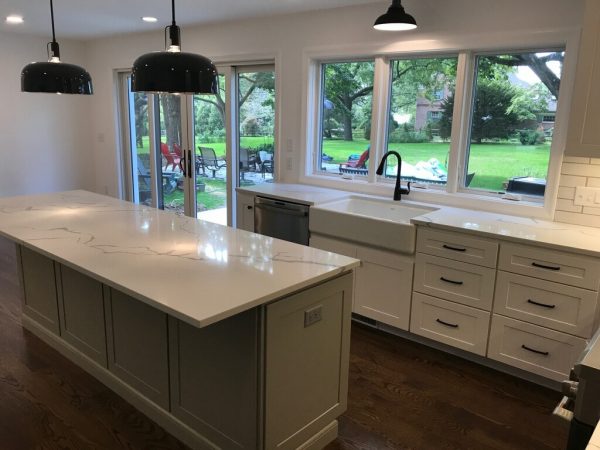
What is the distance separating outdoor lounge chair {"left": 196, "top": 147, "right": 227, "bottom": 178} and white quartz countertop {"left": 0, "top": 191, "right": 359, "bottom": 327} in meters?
2.24

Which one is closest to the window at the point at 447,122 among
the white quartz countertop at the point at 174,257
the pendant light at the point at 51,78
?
the white quartz countertop at the point at 174,257

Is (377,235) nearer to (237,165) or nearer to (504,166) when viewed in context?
(504,166)

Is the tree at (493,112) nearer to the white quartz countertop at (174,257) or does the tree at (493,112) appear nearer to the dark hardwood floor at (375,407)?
the dark hardwood floor at (375,407)

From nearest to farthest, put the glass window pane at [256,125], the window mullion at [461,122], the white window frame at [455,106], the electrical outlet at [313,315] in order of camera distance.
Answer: the electrical outlet at [313,315] < the white window frame at [455,106] < the window mullion at [461,122] < the glass window pane at [256,125]

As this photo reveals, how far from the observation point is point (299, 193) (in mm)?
4016

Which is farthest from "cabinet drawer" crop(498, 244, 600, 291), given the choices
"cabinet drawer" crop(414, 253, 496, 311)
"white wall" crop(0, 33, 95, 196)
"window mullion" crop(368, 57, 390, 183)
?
"white wall" crop(0, 33, 95, 196)

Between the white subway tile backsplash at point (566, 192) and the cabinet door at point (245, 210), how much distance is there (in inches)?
92.1

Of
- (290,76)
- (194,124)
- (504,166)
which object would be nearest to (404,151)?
(504,166)

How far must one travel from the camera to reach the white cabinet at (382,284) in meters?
3.26

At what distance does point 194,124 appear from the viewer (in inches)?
215

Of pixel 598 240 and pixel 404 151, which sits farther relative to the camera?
pixel 404 151

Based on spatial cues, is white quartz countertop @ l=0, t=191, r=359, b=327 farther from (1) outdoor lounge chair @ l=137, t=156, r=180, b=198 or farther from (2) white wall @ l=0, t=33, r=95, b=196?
(2) white wall @ l=0, t=33, r=95, b=196

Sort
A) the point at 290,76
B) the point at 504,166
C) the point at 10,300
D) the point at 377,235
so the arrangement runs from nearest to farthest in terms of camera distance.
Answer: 1. the point at 377,235
2. the point at 504,166
3. the point at 10,300
4. the point at 290,76

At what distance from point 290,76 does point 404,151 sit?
1287mm
